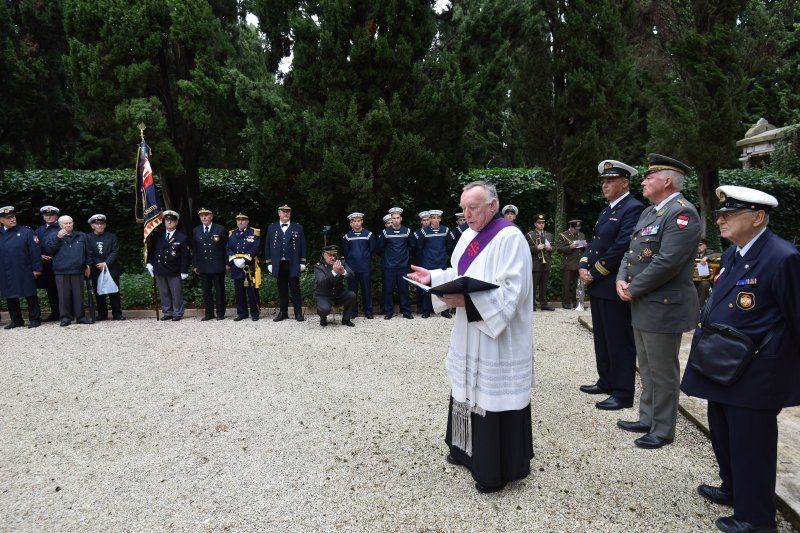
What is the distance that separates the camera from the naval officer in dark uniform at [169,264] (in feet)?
30.7

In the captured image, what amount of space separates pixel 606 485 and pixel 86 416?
459cm

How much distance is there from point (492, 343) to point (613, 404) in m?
2.17

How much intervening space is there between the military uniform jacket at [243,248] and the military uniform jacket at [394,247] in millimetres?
2326

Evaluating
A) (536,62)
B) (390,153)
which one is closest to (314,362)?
(390,153)

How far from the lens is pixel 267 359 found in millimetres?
6520

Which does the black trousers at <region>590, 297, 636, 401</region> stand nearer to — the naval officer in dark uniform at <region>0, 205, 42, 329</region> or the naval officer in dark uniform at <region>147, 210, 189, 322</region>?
the naval officer in dark uniform at <region>147, 210, 189, 322</region>

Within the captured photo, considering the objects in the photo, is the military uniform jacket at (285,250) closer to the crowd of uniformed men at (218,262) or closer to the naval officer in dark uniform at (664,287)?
the crowd of uniformed men at (218,262)

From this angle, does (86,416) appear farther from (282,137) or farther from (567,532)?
(282,137)

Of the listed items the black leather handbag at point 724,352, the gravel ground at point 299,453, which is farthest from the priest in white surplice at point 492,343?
the black leather handbag at point 724,352

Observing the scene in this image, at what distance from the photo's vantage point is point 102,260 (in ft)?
30.9

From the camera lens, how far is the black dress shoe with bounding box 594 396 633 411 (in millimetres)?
4621

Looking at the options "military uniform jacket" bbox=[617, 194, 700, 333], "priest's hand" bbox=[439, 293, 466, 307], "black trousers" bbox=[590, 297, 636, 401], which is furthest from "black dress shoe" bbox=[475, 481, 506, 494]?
"black trousers" bbox=[590, 297, 636, 401]

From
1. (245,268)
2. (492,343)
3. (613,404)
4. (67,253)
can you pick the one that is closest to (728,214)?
(492,343)

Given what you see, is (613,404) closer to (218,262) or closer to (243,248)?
(243,248)
